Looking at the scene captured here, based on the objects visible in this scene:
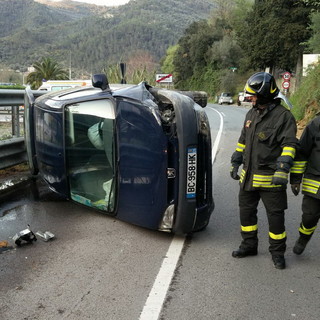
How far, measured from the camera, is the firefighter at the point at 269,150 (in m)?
3.79

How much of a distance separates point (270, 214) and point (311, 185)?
0.46 m

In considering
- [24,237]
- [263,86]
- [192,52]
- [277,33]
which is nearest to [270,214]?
[263,86]

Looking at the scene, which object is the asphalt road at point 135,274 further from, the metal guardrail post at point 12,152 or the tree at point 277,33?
the tree at point 277,33

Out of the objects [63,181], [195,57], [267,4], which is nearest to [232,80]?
[195,57]

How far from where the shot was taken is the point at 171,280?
3609 mm

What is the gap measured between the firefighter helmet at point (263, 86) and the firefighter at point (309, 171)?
1.56ft

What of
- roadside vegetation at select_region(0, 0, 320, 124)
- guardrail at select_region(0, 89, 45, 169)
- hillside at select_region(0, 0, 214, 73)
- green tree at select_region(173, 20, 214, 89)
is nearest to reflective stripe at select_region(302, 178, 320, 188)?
guardrail at select_region(0, 89, 45, 169)

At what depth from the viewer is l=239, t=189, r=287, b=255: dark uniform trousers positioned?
3.92 m

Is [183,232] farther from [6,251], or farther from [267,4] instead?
[267,4]

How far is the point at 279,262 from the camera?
3.93 m

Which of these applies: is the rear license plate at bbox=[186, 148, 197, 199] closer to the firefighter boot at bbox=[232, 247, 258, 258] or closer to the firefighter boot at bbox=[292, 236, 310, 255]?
the firefighter boot at bbox=[232, 247, 258, 258]

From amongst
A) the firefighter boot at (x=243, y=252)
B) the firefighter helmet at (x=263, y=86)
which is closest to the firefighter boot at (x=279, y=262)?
the firefighter boot at (x=243, y=252)

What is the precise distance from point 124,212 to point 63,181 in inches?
42.8

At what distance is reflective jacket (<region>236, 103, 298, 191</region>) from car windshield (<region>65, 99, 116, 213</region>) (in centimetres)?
148
